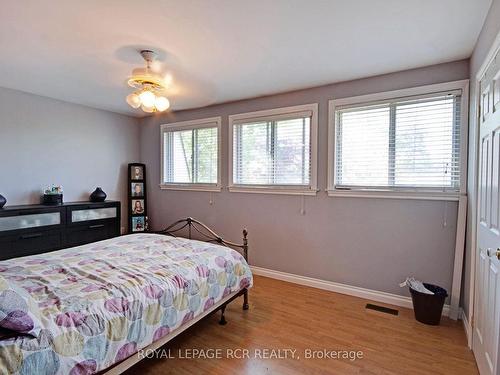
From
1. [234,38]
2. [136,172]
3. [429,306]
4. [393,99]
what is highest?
[234,38]

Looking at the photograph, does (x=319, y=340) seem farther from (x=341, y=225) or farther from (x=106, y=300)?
(x=106, y=300)

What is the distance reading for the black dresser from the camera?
331 centimetres

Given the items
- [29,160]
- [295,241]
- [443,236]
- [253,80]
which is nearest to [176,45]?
[253,80]

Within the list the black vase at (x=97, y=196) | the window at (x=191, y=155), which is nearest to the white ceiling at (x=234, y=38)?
the window at (x=191, y=155)

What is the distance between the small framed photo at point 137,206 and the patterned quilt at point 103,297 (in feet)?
7.20

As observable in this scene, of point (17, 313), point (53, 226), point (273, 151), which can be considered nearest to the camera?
point (17, 313)

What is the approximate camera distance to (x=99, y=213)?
4270mm

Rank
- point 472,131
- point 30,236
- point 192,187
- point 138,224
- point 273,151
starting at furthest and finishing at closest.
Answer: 1. point 138,224
2. point 192,187
3. point 273,151
4. point 30,236
5. point 472,131

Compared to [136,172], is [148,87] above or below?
Answer: above

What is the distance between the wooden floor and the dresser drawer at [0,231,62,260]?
8.30ft

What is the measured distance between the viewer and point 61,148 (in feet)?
13.6

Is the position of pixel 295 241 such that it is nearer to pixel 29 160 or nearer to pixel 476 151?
pixel 476 151

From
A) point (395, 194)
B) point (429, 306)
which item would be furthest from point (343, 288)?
point (395, 194)

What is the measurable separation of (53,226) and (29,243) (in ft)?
1.06
